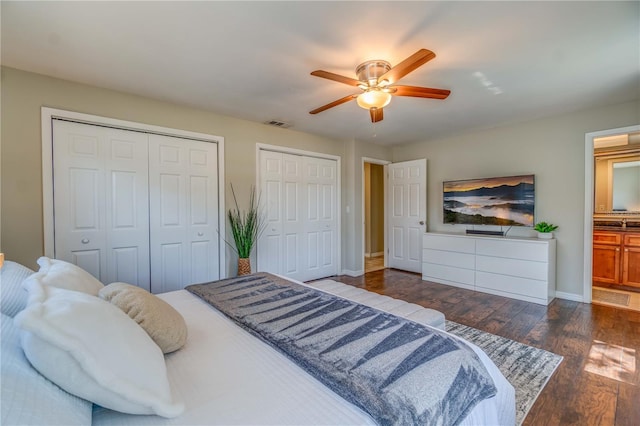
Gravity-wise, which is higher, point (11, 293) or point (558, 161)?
point (558, 161)

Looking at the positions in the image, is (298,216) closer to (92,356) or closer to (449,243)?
(449,243)

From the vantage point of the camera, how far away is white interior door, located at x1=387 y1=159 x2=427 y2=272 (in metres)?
4.97

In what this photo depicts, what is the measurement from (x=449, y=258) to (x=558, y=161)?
1.88 meters

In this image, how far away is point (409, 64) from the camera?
1875 mm

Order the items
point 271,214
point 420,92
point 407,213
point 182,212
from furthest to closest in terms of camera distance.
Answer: point 407,213
point 271,214
point 182,212
point 420,92

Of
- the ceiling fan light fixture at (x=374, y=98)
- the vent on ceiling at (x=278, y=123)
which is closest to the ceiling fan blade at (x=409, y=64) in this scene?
the ceiling fan light fixture at (x=374, y=98)

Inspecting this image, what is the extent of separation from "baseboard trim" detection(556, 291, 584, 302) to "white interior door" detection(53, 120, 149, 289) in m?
5.07

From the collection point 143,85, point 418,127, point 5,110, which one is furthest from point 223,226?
point 418,127

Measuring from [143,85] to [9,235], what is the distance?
1.76m

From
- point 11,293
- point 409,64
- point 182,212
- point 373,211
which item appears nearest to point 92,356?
point 11,293

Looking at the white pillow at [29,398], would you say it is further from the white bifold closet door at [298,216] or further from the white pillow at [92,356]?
the white bifold closet door at [298,216]

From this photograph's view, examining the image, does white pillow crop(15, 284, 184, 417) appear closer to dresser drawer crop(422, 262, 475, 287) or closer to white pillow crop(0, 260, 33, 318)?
white pillow crop(0, 260, 33, 318)

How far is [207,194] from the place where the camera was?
3.52 m

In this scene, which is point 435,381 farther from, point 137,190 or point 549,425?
point 137,190
